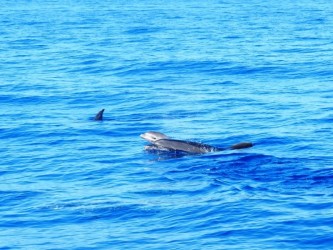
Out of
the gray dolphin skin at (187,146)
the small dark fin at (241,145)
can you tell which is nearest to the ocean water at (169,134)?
the small dark fin at (241,145)

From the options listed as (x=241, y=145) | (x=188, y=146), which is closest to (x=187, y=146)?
(x=188, y=146)

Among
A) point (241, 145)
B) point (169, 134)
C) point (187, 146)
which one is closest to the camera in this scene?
point (187, 146)

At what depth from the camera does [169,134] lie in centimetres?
3266

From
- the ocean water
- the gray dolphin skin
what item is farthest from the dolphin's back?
the ocean water

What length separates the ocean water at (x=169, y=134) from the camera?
2211cm

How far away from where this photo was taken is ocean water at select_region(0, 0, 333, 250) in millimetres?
22109

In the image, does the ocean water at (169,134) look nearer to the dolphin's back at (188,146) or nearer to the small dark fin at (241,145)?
the small dark fin at (241,145)

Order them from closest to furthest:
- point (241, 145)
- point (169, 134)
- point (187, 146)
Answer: point (187, 146)
point (241, 145)
point (169, 134)

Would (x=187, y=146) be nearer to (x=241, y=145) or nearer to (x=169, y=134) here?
(x=241, y=145)

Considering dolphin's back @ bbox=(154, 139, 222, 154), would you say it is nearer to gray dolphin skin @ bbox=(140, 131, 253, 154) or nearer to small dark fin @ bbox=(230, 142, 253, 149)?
gray dolphin skin @ bbox=(140, 131, 253, 154)

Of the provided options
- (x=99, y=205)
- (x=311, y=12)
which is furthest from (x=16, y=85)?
(x=311, y=12)

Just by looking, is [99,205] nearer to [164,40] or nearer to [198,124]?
[198,124]

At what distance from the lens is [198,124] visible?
112 ft

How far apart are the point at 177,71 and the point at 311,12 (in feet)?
114
